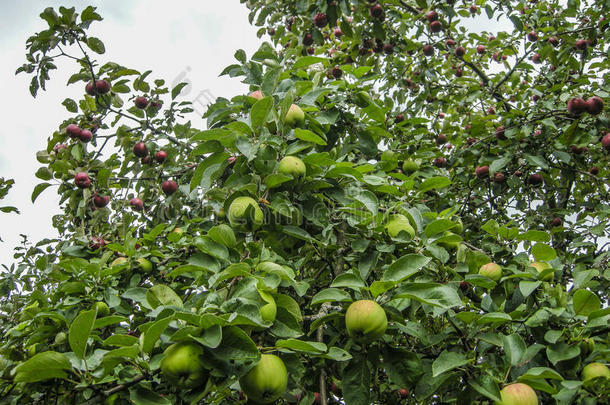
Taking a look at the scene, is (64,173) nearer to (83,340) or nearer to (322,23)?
(83,340)

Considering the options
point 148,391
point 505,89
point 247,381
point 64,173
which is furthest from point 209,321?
point 505,89

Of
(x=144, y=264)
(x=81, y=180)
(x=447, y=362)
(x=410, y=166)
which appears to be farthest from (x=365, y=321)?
(x=81, y=180)

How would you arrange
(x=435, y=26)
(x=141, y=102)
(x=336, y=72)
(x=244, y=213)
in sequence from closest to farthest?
(x=244, y=213) → (x=141, y=102) → (x=336, y=72) → (x=435, y=26)

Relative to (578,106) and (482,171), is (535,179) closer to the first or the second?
(482,171)

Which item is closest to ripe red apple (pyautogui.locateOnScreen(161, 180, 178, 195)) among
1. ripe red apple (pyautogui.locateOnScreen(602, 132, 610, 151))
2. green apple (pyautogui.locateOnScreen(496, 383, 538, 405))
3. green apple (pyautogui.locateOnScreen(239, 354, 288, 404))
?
green apple (pyautogui.locateOnScreen(239, 354, 288, 404))

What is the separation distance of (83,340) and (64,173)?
1.83 metres

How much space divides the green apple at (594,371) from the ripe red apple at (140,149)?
2659mm

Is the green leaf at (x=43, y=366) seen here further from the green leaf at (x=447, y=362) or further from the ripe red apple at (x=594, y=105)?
the ripe red apple at (x=594, y=105)

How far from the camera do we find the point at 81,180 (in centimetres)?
246

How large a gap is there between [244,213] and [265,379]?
54cm

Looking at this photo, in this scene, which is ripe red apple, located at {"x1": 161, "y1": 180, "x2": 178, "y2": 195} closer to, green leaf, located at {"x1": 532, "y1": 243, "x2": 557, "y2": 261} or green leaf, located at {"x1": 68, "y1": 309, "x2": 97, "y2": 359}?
green leaf, located at {"x1": 68, "y1": 309, "x2": 97, "y2": 359}

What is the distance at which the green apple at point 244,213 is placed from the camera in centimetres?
137

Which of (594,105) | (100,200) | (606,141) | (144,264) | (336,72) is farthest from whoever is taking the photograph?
(336,72)

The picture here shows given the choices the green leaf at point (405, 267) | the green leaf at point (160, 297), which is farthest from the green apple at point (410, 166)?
the green leaf at point (160, 297)
